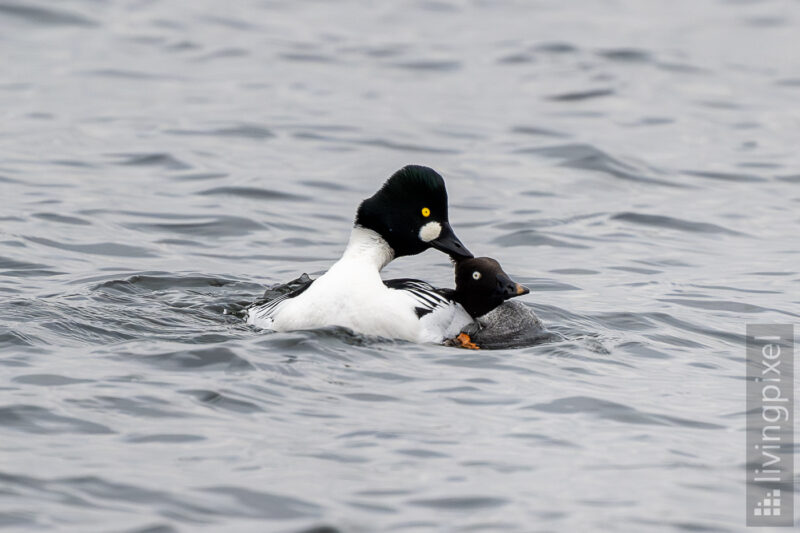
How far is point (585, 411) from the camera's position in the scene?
328 inches

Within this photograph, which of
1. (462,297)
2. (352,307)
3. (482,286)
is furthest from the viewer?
(462,297)

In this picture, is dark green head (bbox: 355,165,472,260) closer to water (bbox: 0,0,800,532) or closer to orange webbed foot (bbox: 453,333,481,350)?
orange webbed foot (bbox: 453,333,481,350)

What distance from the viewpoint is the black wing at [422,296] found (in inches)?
384

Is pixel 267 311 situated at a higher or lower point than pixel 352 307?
lower

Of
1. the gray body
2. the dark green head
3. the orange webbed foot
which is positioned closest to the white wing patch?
the dark green head

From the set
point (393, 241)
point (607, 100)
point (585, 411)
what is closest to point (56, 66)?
point (607, 100)

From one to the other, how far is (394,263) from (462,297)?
128 inches

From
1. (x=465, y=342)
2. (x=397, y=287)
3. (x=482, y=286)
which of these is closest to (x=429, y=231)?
(x=397, y=287)

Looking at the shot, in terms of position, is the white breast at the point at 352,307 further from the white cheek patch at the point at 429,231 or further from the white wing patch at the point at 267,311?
the white cheek patch at the point at 429,231

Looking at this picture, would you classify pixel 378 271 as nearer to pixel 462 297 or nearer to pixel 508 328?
pixel 462 297

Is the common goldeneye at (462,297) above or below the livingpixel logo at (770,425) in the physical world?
above

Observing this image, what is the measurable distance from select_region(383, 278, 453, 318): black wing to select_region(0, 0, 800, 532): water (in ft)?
1.44

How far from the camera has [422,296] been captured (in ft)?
32.7

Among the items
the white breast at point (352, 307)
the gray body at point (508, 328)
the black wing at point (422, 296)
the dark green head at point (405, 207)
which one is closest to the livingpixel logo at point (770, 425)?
the gray body at point (508, 328)
